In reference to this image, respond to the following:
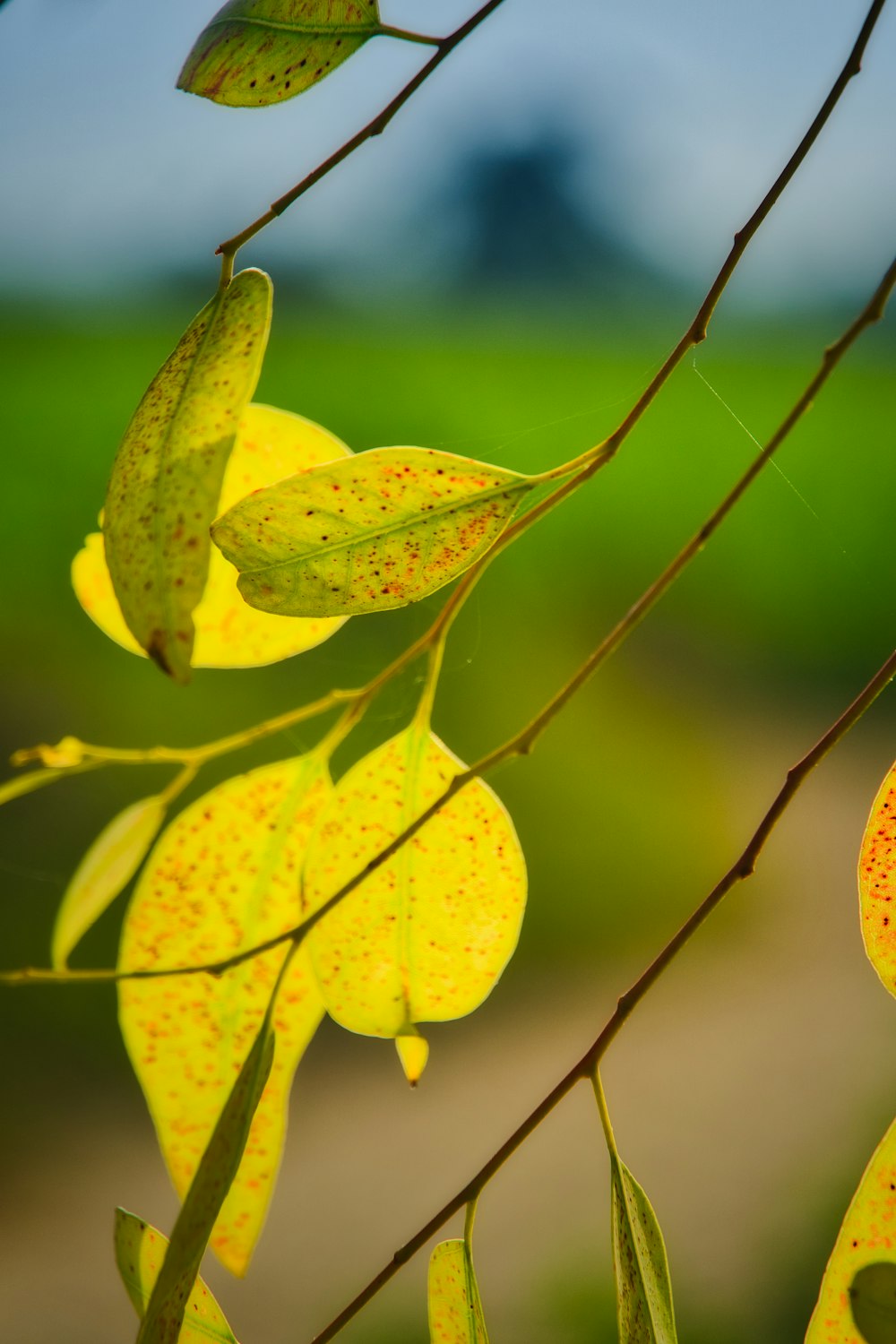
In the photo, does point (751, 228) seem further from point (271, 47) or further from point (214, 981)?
point (214, 981)

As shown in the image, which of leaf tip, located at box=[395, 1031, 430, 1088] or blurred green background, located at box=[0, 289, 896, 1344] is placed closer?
leaf tip, located at box=[395, 1031, 430, 1088]

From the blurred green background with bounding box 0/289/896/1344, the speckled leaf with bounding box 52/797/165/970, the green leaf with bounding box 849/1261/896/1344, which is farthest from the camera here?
the blurred green background with bounding box 0/289/896/1344

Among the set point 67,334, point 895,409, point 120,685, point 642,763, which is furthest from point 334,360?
point 895,409

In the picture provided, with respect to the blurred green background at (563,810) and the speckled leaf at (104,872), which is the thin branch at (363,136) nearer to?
the speckled leaf at (104,872)

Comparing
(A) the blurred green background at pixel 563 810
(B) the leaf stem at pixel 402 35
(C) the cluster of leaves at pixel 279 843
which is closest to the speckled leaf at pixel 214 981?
(C) the cluster of leaves at pixel 279 843

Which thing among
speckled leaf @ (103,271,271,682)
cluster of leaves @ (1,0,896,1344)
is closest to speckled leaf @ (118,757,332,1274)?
cluster of leaves @ (1,0,896,1344)

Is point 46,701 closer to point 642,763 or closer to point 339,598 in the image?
point 642,763

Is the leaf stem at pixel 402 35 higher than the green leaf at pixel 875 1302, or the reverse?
the leaf stem at pixel 402 35

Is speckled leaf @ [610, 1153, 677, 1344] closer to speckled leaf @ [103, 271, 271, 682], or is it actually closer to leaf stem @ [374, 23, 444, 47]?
speckled leaf @ [103, 271, 271, 682]
